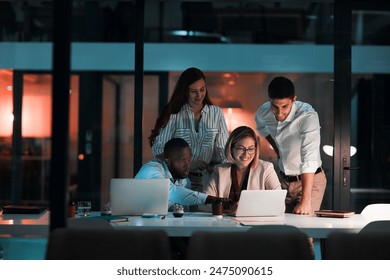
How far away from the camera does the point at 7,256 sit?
7316mm

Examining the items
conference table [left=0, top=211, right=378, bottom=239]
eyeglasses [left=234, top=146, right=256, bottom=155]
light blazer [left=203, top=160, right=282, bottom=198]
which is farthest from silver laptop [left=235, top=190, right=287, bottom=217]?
eyeglasses [left=234, top=146, right=256, bottom=155]

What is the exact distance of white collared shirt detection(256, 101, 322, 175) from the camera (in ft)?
24.4

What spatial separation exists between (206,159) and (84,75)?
1.65m

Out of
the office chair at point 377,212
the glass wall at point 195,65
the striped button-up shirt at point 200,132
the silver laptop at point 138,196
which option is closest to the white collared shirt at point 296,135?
the glass wall at point 195,65

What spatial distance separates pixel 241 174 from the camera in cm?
643

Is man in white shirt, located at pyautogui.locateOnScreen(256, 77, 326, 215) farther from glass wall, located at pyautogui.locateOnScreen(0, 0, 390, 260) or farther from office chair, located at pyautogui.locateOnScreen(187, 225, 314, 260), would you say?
office chair, located at pyautogui.locateOnScreen(187, 225, 314, 260)

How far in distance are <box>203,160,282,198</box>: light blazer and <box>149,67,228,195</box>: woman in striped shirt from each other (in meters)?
0.70

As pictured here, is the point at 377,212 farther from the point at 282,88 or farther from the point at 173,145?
the point at 173,145

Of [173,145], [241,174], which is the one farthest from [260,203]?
[173,145]

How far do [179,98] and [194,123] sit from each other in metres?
0.33

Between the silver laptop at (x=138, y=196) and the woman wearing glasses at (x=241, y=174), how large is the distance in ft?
2.26
